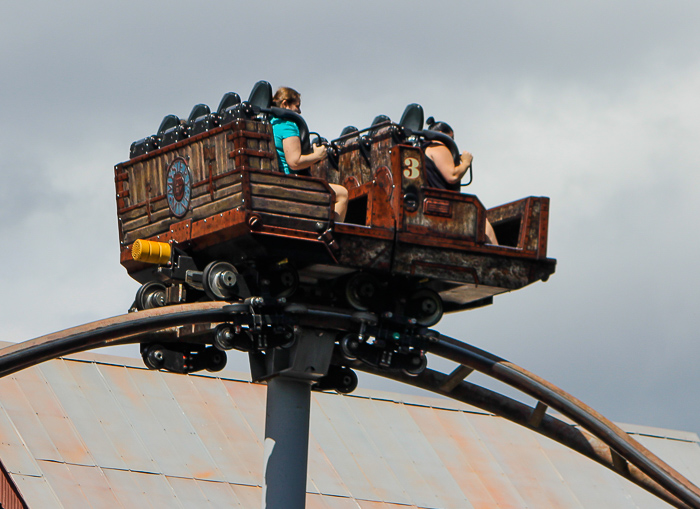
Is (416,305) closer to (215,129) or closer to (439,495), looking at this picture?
(215,129)

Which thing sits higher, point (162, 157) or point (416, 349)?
→ point (162, 157)

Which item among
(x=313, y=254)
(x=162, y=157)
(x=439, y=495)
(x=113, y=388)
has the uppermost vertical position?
(x=162, y=157)

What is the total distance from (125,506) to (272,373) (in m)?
7.76

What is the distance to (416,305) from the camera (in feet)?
45.9

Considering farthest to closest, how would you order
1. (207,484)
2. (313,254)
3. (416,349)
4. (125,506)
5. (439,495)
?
(439,495) → (207,484) → (125,506) → (416,349) → (313,254)

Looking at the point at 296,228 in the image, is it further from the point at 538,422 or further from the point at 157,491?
the point at 157,491

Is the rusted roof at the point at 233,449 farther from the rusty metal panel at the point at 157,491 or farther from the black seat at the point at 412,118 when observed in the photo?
the black seat at the point at 412,118

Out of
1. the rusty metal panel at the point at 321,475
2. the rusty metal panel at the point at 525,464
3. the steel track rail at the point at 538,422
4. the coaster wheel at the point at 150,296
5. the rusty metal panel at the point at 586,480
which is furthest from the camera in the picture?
the rusty metal panel at the point at 586,480

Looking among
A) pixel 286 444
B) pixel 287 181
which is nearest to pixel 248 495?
pixel 286 444

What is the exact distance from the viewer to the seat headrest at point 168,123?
45.6 feet

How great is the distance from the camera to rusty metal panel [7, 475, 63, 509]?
19.4m

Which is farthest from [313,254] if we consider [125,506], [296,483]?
[125,506]

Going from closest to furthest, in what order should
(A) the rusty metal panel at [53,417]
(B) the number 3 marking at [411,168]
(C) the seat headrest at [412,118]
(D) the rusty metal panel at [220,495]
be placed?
(B) the number 3 marking at [411,168], (C) the seat headrest at [412,118], (A) the rusty metal panel at [53,417], (D) the rusty metal panel at [220,495]

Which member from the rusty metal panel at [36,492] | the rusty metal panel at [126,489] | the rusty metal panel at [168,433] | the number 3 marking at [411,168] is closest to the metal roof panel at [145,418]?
the rusty metal panel at [168,433]
